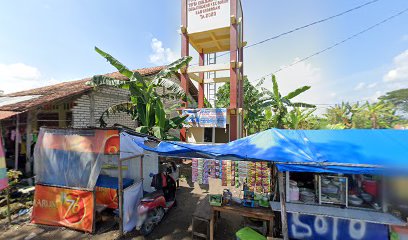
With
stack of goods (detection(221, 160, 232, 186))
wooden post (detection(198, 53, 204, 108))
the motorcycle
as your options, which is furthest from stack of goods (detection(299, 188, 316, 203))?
wooden post (detection(198, 53, 204, 108))

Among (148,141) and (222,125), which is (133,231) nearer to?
(148,141)

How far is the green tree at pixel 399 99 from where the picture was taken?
47612 mm

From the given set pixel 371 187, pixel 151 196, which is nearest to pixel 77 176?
pixel 151 196

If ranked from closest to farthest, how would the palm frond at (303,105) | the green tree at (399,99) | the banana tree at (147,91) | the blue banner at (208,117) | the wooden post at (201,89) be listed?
the banana tree at (147,91) < the blue banner at (208,117) < the palm frond at (303,105) < the wooden post at (201,89) < the green tree at (399,99)

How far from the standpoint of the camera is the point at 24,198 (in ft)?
23.0

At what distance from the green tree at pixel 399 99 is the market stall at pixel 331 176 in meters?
59.9

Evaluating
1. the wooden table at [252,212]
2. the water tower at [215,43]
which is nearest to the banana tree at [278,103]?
the water tower at [215,43]

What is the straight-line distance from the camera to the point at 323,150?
154 inches

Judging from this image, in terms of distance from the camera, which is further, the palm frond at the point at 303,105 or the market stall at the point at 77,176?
the palm frond at the point at 303,105

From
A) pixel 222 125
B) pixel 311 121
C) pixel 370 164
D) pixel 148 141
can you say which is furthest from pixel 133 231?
pixel 311 121

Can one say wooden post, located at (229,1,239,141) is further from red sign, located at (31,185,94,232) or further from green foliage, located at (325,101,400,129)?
green foliage, located at (325,101,400,129)

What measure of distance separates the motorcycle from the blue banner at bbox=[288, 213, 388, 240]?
3.45 metres

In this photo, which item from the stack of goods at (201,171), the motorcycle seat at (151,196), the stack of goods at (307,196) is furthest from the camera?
the stack of goods at (201,171)

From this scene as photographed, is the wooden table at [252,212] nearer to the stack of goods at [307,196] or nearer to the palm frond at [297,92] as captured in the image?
the stack of goods at [307,196]
